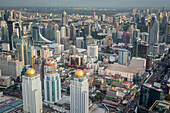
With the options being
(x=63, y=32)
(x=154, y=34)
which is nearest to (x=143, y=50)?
(x=154, y=34)

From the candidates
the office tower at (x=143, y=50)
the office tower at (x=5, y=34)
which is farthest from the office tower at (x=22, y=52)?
the office tower at (x=143, y=50)

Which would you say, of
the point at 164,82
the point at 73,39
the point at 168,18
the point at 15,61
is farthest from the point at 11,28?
the point at 168,18

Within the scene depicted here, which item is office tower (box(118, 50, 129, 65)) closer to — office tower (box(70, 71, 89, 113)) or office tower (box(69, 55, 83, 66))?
office tower (box(69, 55, 83, 66))

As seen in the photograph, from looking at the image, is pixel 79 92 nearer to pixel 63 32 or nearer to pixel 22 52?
pixel 22 52

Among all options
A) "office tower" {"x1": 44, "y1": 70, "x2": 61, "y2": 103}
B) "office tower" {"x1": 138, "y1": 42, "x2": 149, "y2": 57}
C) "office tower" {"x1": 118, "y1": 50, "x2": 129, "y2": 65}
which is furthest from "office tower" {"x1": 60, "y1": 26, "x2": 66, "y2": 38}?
"office tower" {"x1": 44, "y1": 70, "x2": 61, "y2": 103}

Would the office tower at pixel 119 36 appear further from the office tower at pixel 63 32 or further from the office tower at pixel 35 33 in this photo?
the office tower at pixel 35 33
